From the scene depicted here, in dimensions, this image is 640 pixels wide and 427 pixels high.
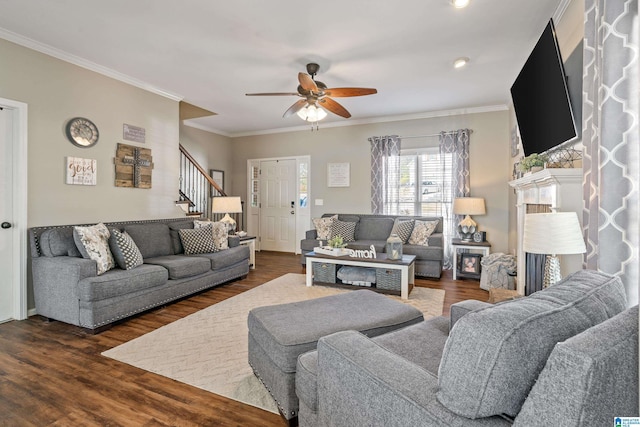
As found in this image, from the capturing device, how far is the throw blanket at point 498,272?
13.5ft

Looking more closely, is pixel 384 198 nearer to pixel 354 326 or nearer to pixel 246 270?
pixel 246 270

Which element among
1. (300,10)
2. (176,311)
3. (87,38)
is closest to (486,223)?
(300,10)

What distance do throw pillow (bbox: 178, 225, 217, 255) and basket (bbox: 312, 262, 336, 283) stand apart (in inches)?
54.0

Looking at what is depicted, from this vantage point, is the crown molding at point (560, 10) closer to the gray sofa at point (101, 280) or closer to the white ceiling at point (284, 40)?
the white ceiling at point (284, 40)

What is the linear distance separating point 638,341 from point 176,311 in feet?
11.6

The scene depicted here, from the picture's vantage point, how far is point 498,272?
4.17m

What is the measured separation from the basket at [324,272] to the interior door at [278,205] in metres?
2.82

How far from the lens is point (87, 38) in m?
3.19

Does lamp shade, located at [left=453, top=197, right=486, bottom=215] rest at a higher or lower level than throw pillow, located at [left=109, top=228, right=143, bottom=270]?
higher

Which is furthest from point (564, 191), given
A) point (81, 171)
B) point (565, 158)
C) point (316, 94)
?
point (81, 171)

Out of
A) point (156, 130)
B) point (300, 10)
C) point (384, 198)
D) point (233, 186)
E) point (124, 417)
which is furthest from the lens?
point (233, 186)

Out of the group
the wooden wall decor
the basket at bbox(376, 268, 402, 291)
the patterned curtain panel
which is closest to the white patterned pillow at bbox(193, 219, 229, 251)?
the wooden wall decor

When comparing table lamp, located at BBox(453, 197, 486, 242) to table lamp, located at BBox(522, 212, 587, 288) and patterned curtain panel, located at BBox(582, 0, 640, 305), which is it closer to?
table lamp, located at BBox(522, 212, 587, 288)

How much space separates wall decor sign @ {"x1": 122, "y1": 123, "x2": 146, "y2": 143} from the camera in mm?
4230
